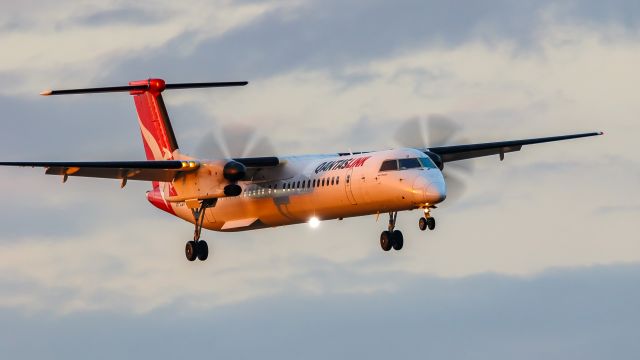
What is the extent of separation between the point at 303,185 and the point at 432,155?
3923 millimetres

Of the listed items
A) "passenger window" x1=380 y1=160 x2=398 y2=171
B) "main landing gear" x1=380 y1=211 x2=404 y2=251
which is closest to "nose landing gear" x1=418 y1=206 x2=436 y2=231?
"passenger window" x1=380 y1=160 x2=398 y2=171

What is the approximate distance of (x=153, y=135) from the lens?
51.4m

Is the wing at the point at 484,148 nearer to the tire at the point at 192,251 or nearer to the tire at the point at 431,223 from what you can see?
the tire at the point at 431,223

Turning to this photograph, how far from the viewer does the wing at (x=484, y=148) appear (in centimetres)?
4875

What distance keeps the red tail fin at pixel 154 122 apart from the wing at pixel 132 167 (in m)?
3.07

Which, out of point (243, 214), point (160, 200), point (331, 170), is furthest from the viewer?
point (160, 200)

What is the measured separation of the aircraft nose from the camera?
41.1 meters

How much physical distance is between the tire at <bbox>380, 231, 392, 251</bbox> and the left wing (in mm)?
6015

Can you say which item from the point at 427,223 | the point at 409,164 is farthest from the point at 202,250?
the point at 427,223

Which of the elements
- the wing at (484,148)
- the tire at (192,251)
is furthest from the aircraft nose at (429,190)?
the tire at (192,251)

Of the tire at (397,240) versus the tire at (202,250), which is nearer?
the tire at (397,240)

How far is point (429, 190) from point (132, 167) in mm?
9649

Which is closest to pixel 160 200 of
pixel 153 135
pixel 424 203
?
pixel 153 135

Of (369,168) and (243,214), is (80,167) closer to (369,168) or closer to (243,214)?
(243,214)
